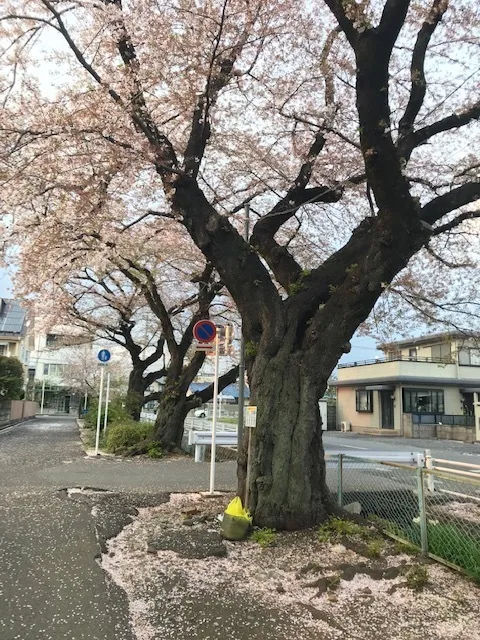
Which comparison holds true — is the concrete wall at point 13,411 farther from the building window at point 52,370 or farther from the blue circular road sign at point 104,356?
the building window at point 52,370

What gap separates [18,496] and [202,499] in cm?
264

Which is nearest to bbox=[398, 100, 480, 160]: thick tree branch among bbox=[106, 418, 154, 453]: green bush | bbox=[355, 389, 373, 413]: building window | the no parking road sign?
the no parking road sign

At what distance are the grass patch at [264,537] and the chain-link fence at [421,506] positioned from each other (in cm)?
135

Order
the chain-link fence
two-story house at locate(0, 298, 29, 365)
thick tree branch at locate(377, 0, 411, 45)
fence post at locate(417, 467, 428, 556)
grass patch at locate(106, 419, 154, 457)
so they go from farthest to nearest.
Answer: two-story house at locate(0, 298, 29, 365) → grass patch at locate(106, 419, 154, 457) → fence post at locate(417, 467, 428, 556) → the chain-link fence → thick tree branch at locate(377, 0, 411, 45)

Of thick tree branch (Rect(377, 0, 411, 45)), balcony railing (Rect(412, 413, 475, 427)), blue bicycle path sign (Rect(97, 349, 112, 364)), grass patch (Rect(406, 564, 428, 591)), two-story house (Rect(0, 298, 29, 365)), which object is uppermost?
two-story house (Rect(0, 298, 29, 365))

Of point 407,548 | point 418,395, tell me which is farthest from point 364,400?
point 407,548

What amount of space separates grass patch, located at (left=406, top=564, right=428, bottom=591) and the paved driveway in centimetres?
235

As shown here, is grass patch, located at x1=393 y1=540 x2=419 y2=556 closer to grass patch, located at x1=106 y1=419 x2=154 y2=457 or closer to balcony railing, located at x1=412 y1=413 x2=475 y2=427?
grass patch, located at x1=106 y1=419 x2=154 y2=457

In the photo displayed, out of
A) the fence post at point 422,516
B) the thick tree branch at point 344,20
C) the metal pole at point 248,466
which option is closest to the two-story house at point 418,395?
the metal pole at point 248,466

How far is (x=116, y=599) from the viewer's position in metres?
3.82

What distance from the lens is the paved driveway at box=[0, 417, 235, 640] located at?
3.42m

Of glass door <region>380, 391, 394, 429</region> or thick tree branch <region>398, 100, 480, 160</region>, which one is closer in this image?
thick tree branch <region>398, 100, 480, 160</region>

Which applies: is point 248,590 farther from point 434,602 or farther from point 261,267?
point 261,267

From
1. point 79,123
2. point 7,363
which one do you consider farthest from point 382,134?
point 7,363
